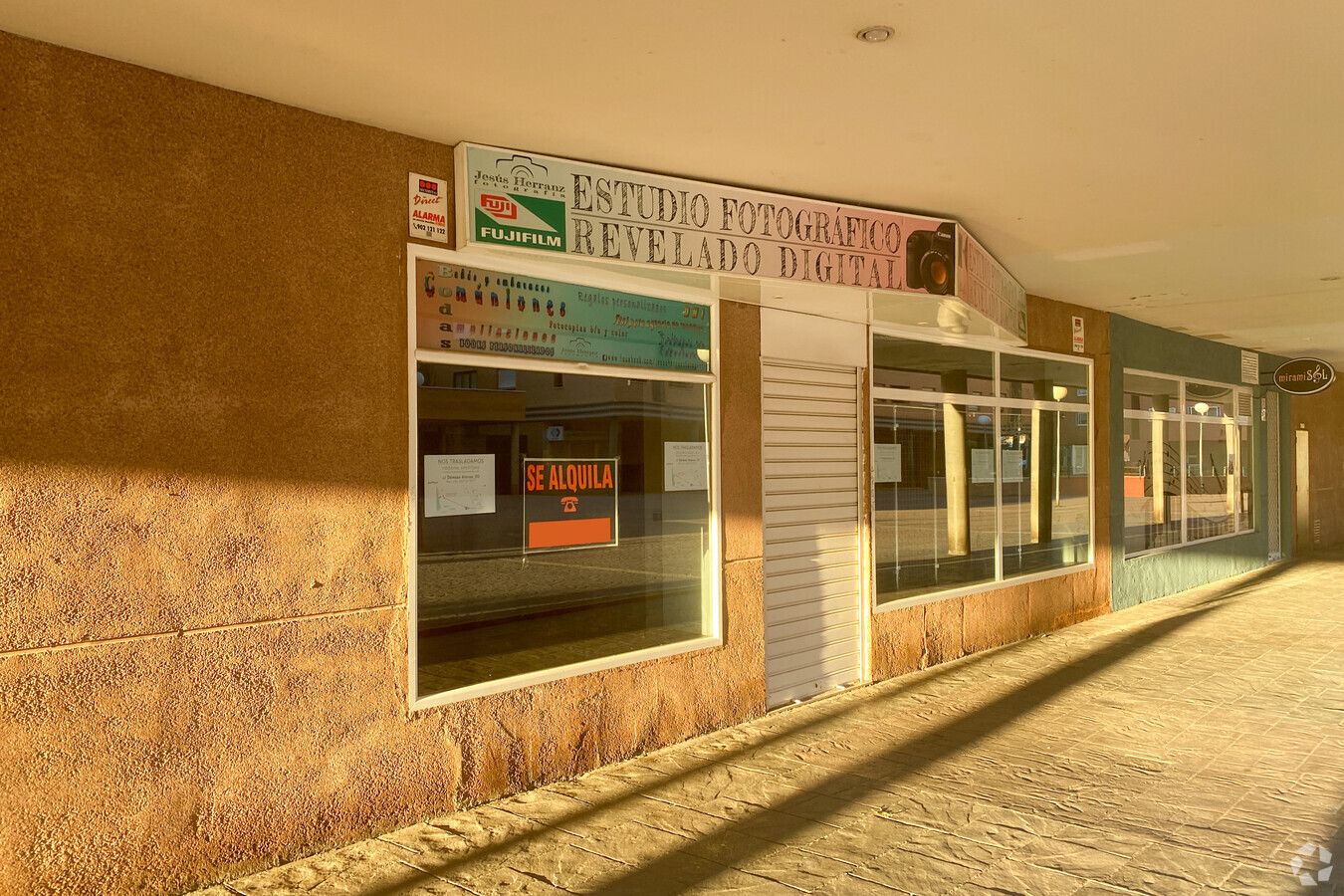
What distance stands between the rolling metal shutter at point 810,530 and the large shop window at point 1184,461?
5429 mm

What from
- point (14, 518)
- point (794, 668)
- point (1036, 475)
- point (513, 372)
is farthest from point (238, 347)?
point (1036, 475)

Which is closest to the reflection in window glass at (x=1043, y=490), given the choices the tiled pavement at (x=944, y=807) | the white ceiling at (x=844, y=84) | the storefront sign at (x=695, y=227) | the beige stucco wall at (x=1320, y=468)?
the tiled pavement at (x=944, y=807)

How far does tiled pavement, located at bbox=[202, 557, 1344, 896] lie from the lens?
4.26 metres

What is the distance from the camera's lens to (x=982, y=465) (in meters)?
9.59

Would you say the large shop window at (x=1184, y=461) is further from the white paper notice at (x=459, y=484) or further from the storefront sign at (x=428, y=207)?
the storefront sign at (x=428, y=207)

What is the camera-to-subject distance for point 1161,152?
218 inches

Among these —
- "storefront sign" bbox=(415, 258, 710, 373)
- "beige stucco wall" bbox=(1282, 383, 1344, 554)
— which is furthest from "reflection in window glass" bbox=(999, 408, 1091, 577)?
"beige stucco wall" bbox=(1282, 383, 1344, 554)

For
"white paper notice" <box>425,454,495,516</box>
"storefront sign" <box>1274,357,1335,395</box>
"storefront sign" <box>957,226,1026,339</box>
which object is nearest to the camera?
"white paper notice" <box>425,454,495,516</box>

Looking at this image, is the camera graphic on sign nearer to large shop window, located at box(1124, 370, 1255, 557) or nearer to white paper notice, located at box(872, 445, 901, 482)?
white paper notice, located at box(872, 445, 901, 482)

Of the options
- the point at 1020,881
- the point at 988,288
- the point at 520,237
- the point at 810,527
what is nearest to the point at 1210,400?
the point at 988,288

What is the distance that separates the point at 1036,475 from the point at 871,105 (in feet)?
21.3

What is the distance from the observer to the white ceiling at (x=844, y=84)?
147 inches

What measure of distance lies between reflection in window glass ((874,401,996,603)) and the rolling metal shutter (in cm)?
37

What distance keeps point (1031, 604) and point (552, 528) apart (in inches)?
237
